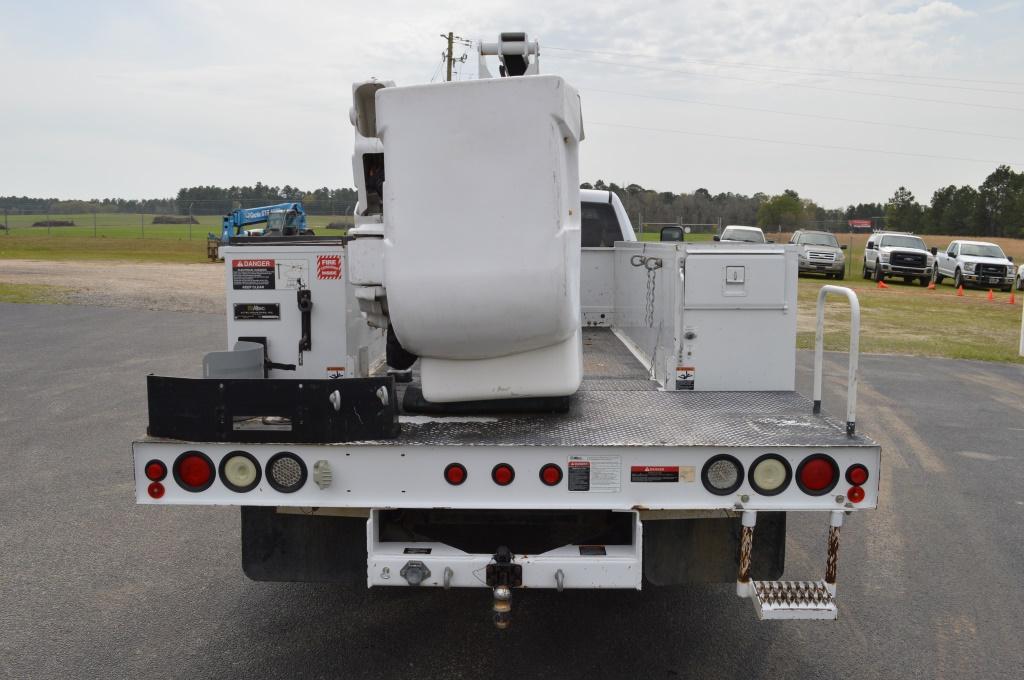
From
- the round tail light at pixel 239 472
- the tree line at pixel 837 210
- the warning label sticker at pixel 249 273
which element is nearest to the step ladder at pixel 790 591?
the round tail light at pixel 239 472

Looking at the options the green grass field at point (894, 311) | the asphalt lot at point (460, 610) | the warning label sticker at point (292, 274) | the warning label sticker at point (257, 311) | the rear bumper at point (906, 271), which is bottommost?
the asphalt lot at point (460, 610)

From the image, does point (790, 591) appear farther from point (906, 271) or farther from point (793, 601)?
point (906, 271)

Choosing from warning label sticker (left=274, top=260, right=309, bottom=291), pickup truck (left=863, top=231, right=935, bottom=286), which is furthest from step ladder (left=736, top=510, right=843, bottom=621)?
pickup truck (left=863, top=231, right=935, bottom=286)

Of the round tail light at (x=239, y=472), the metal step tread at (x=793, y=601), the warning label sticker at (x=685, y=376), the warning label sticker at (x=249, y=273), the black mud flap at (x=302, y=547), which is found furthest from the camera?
the warning label sticker at (x=685, y=376)

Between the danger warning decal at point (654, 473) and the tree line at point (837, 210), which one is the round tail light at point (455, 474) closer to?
the danger warning decal at point (654, 473)

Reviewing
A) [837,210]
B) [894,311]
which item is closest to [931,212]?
[837,210]

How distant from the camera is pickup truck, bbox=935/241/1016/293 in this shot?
28.1 metres

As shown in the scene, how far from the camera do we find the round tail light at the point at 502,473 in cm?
337

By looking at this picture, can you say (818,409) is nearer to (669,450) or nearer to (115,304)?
(669,450)

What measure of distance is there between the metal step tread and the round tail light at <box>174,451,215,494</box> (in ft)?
7.02

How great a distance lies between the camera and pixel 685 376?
4.62 metres

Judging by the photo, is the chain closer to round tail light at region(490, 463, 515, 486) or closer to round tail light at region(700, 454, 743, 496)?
round tail light at region(700, 454, 743, 496)

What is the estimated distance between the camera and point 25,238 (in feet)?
182

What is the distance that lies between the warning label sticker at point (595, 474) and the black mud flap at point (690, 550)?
1.33 ft
